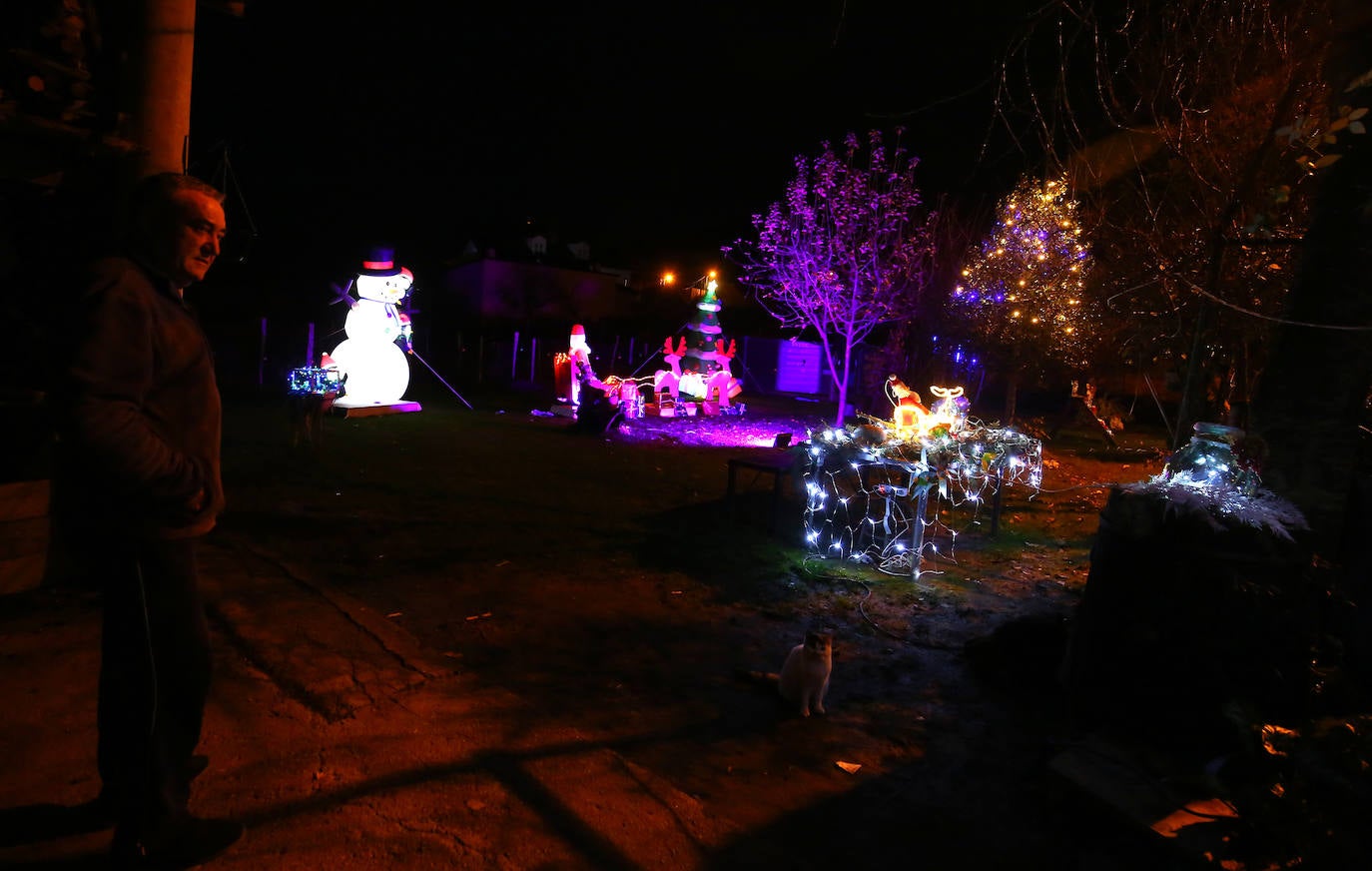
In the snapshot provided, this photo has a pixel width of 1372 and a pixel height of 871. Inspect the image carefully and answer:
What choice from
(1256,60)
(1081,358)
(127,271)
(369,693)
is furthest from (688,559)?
(1081,358)

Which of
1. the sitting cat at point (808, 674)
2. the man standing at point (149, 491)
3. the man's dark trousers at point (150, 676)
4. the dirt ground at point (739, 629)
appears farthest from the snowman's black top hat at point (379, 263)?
the man's dark trousers at point (150, 676)

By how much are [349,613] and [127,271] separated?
122 inches

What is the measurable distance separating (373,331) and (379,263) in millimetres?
1256

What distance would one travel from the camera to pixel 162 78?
4.45m

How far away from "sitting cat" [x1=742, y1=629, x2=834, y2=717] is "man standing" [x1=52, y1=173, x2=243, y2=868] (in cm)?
251

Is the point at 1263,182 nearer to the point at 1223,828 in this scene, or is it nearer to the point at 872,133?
the point at 1223,828

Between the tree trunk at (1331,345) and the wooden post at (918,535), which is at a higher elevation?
the tree trunk at (1331,345)

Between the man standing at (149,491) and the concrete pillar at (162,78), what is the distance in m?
2.88

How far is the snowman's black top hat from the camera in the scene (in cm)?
1384

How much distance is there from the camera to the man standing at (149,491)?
6.22ft

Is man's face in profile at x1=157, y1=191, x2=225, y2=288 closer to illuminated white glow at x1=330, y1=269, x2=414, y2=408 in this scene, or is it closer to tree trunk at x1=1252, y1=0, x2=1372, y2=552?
tree trunk at x1=1252, y1=0, x2=1372, y2=552

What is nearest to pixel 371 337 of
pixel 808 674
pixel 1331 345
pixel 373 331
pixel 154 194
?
pixel 373 331

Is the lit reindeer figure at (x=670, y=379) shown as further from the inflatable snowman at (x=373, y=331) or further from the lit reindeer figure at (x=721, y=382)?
the inflatable snowman at (x=373, y=331)

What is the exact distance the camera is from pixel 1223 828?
256 cm
